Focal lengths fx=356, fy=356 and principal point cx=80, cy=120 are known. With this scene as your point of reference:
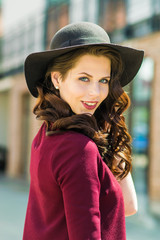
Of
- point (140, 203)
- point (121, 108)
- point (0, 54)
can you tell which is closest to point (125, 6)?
point (140, 203)

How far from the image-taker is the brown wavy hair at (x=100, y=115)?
1.35 m

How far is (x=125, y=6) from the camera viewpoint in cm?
988

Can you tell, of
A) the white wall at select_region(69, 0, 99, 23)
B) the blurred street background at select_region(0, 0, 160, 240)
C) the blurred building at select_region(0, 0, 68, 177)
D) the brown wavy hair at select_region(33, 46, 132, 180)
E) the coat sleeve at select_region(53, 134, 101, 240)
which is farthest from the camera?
the blurred building at select_region(0, 0, 68, 177)

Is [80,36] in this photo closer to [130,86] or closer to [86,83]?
[86,83]

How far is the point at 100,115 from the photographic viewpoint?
163cm

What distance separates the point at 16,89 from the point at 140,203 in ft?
26.5

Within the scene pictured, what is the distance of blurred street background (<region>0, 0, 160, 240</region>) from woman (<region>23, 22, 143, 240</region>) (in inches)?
187

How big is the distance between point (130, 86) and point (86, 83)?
8189mm

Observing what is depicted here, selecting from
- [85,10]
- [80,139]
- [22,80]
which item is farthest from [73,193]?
[22,80]

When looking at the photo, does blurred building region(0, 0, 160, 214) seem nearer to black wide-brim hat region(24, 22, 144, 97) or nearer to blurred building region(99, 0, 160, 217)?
blurred building region(99, 0, 160, 217)

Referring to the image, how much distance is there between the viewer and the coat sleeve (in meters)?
1.17

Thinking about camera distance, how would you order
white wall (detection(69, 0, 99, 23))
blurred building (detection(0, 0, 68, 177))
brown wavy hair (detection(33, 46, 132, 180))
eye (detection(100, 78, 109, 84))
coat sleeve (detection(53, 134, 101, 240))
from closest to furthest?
coat sleeve (detection(53, 134, 101, 240)) → brown wavy hair (detection(33, 46, 132, 180)) → eye (detection(100, 78, 109, 84)) → white wall (detection(69, 0, 99, 23)) → blurred building (detection(0, 0, 68, 177))

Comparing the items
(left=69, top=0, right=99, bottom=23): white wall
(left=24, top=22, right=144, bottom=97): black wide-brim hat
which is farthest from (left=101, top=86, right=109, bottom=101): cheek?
(left=69, top=0, right=99, bottom=23): white wall

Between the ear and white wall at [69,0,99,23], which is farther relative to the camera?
white wall at [69,0,99,23]
